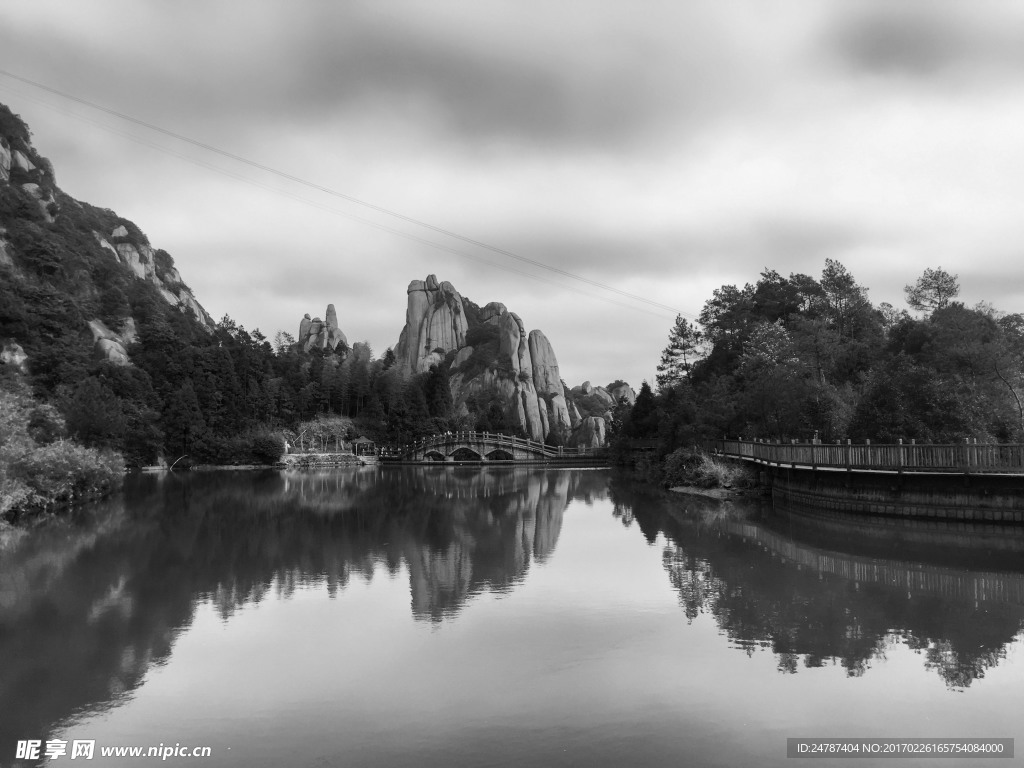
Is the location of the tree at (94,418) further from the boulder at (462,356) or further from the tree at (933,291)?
the boulder at (462,356)

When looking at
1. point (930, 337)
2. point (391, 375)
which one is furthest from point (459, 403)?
point (930, 337)

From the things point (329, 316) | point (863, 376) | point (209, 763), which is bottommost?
point (209, 763)

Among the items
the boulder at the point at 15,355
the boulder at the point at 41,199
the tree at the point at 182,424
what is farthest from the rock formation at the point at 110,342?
the boulder at the point at 41,199

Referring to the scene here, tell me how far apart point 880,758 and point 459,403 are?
9923cm

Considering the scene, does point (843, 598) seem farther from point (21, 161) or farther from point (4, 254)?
point (21, 161)

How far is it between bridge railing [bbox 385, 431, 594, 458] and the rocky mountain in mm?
21566

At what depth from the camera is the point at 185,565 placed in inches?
647

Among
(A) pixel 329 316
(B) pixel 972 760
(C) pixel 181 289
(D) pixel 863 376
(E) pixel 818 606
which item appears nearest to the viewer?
(B) pixel 972 760

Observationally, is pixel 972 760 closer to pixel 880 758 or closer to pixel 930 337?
pixel 880 758

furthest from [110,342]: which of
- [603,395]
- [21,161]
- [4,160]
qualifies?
[603,395]

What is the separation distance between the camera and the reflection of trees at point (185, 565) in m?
9.29

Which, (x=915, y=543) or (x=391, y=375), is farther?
(x=391, y=375)

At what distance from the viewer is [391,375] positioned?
303ft

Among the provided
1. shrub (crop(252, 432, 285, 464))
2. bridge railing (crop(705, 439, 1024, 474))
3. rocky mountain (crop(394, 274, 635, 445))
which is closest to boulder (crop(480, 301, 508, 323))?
rocky mountain (crop(394, 274, 635, 445))
